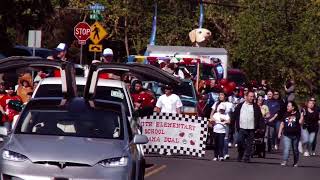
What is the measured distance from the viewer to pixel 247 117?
24.7m

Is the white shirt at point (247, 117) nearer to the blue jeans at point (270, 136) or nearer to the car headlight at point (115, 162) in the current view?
the blue jeans at point (270, 136)

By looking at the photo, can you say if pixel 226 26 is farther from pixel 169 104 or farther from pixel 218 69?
pixel 169 104

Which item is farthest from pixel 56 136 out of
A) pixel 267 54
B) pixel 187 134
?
pixel 267 54

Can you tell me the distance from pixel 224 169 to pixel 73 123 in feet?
27.2

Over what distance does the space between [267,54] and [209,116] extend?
24.5 m

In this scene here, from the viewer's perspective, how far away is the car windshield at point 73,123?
1416 centimetres

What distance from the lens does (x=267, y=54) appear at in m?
51.8

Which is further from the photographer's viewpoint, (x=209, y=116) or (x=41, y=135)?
(x=209, y=116)

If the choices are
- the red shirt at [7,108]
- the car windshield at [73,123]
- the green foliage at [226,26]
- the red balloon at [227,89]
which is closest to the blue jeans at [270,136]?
the red balloon at [227,89]

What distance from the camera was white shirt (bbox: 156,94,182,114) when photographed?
25609 millimetres

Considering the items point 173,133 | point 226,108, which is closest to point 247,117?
point 226,108

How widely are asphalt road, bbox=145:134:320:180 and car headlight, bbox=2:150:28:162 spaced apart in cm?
605

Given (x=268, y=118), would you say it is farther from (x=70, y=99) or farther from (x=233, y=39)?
(x=233, y=39)

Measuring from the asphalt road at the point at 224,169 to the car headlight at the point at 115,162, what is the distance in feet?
18.5
